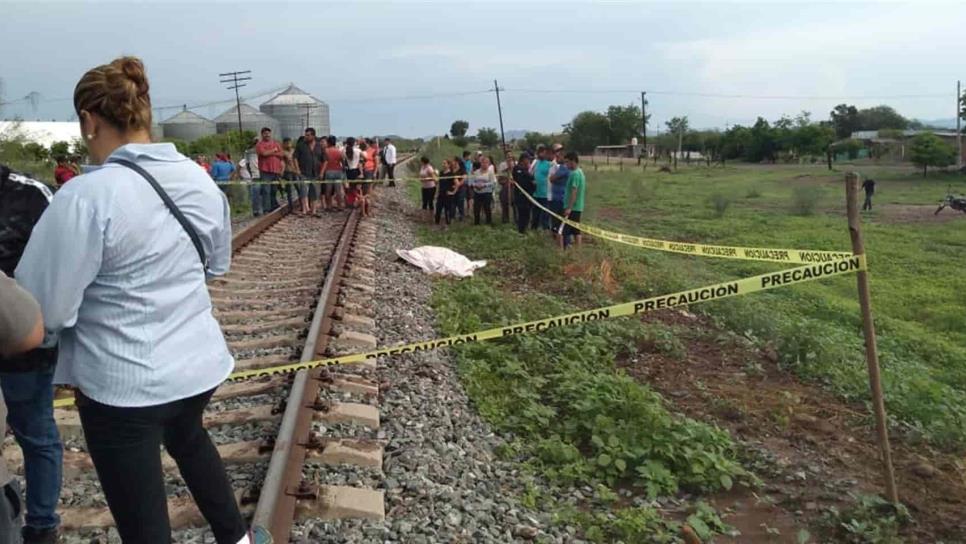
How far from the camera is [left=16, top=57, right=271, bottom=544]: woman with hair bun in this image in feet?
7.02

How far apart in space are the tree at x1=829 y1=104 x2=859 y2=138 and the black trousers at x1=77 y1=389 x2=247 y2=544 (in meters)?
112

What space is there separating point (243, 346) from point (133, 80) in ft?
13.9

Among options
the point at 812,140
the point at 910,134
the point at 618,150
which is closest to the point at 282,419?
the point at 812,140

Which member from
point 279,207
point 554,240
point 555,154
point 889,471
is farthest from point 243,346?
point 279,207

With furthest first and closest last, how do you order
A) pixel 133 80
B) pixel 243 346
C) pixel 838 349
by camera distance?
pixel 838 349, pixel 243 346, pixel 133 80

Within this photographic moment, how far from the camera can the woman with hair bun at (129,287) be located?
84.2 inches

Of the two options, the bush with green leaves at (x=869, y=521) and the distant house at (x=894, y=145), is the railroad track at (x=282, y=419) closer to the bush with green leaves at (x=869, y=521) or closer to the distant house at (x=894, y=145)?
the bush with green leaves at (x=869, y=521)

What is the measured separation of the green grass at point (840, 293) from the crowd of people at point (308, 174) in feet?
18.9

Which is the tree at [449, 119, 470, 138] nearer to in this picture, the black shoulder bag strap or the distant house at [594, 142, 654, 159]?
→ the distant house at [594, 142, 654, 159]

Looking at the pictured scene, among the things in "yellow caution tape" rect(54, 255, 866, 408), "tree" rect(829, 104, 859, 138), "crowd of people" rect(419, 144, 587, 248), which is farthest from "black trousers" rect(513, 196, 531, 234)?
"tree" rect(829, 104, 859, 138)

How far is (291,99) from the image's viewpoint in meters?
60.3

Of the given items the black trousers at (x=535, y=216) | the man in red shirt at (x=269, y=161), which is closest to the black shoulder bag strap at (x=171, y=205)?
the black trousers at (x=535, y=216)

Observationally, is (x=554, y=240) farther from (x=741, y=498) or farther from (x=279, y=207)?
(x=741, y=498)

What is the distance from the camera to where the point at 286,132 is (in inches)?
2366
